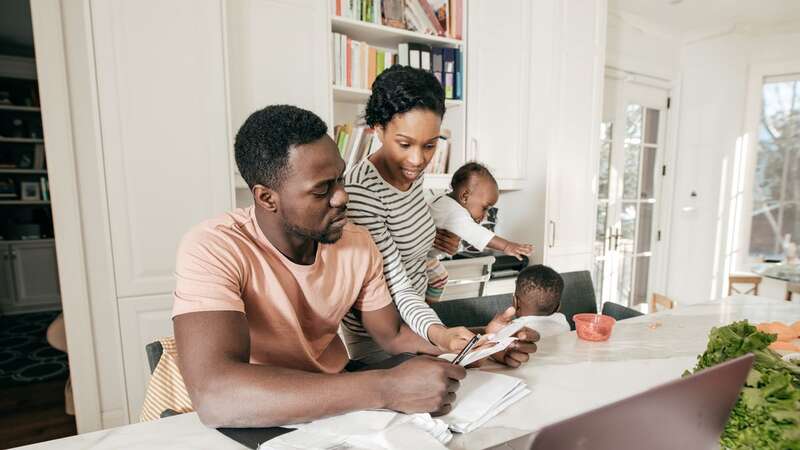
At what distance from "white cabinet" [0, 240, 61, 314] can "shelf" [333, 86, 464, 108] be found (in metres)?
3.92

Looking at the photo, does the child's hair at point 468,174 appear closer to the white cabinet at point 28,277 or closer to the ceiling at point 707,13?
the ceiling at point 707,13

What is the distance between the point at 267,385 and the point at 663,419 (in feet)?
1.92

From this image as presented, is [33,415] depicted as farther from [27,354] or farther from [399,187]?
[399,187]

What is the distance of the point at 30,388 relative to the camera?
8.46 feet

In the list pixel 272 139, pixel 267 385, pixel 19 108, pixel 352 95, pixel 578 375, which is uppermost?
pixel 19 108

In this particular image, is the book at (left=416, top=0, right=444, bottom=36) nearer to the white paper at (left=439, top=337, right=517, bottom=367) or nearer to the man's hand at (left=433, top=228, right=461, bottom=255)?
the man's hand at (left=433, top=228, right=461, bottom=255)

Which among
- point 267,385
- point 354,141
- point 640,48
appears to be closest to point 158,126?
point 354,141

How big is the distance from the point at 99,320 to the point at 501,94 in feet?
8.41

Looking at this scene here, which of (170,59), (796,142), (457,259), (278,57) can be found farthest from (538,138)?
(796,142)

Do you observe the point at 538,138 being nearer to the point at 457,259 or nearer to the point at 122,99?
the point at 457,259

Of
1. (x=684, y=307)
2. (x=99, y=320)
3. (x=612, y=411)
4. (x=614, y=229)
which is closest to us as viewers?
(x=612, y=411)

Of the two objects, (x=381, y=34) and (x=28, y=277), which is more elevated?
(x=381, y=34)

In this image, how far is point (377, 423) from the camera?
2.34 feet

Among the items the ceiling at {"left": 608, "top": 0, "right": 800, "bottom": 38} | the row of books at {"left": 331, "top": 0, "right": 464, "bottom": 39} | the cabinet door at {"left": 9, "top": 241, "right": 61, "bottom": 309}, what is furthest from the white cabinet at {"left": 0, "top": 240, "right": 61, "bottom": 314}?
the ceiling at {"left": 608, "top": 0, "right": 800, "bottom": 38}
